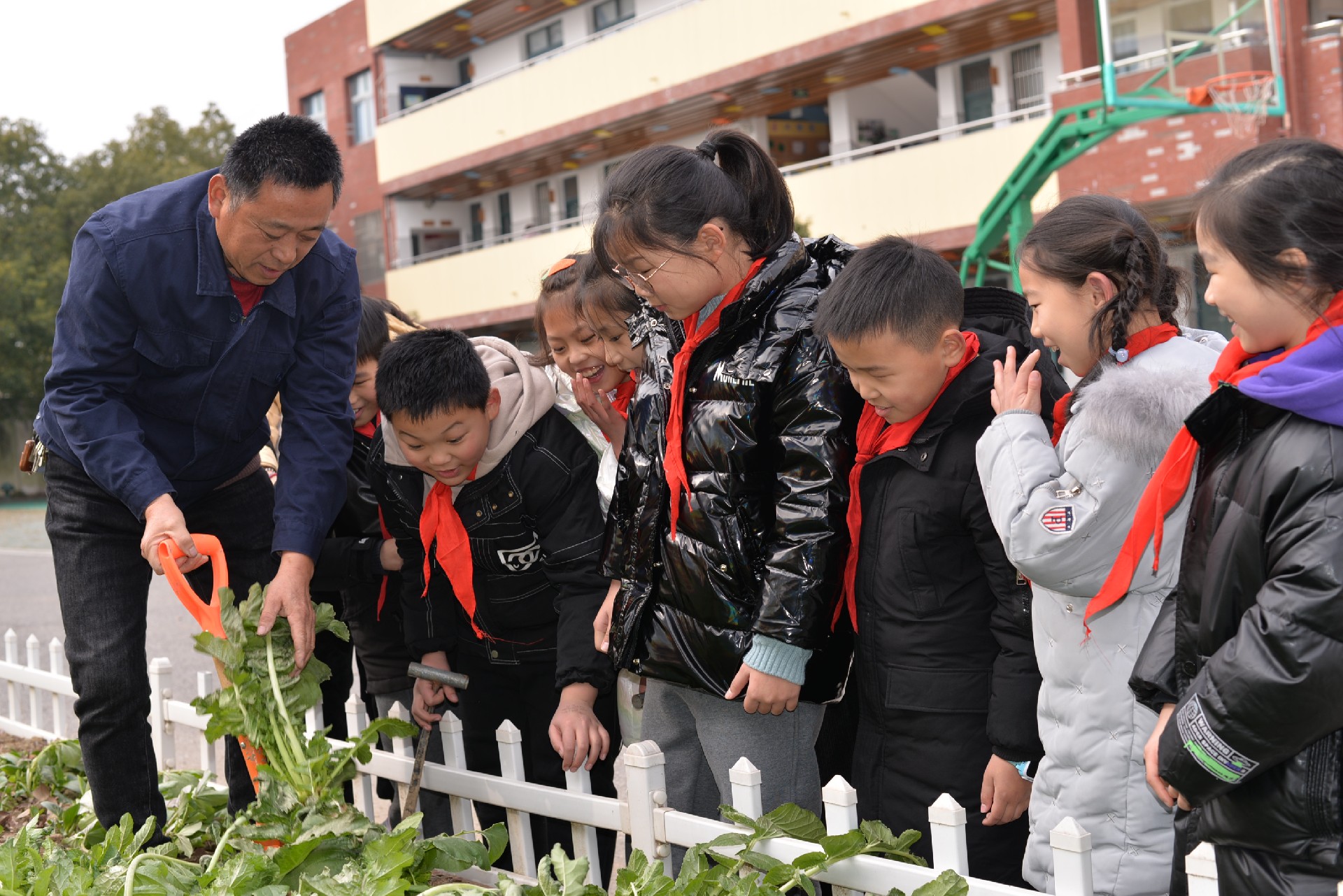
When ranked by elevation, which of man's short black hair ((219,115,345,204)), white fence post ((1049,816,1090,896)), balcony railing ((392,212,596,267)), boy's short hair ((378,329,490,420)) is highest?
balcony railing ((392,212,596,267))

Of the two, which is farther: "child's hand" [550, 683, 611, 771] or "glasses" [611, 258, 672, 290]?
"child's hand" [550, 683, 611, 771]

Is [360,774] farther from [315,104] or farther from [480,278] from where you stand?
[315,104]

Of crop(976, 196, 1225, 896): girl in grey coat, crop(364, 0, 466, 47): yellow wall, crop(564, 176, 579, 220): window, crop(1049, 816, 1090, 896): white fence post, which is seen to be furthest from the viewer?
crop(364, 0, 466, 47): yellow wall

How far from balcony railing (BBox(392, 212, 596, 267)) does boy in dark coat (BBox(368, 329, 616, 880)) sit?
1723cm

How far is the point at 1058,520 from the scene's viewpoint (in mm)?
2158

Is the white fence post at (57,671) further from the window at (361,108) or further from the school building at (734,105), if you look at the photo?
the window at (361,108)

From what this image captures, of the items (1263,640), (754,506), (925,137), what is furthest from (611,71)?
(1263,640)

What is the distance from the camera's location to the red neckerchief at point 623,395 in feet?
11.3

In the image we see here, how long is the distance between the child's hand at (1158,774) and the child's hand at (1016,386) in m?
0.59

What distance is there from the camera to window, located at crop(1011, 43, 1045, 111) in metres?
14.9

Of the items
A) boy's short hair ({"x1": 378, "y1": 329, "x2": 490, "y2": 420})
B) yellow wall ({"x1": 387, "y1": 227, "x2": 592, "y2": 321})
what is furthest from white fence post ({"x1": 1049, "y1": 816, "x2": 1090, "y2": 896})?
yellow wall ({"x1": 387, "y1": 227, "x2": 592, "y2": 321})

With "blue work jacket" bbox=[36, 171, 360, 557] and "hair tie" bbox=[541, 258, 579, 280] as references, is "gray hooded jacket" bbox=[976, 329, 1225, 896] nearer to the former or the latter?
"hair tie" bbox=[541, 258, 579, 280]

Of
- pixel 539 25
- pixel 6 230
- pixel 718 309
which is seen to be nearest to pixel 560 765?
pixel 718 309

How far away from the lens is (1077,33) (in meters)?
12.8
